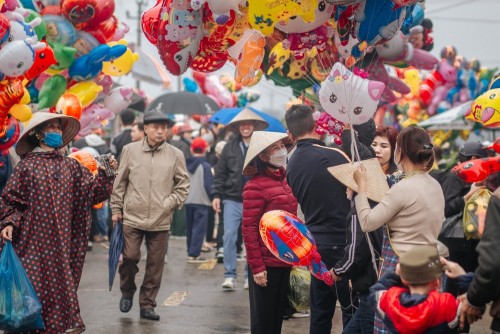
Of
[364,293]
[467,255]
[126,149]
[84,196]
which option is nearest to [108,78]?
[126,149]

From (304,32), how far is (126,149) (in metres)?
3.42

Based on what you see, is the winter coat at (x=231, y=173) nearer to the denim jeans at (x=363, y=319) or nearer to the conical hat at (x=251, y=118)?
the conical hat at (x=251, y=118)

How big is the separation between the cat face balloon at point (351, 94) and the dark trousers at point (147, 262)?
3621 millimetres

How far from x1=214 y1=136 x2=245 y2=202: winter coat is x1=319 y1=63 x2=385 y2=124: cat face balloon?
563cm

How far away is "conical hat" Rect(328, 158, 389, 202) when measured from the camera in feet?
20.1

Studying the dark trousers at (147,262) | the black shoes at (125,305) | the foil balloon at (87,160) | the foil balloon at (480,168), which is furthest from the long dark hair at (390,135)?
the black shoes at (125,305)

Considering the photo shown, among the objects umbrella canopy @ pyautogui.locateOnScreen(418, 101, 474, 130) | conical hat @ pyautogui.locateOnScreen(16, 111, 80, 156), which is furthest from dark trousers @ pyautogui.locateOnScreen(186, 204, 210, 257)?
conical hat @ pyautogui.locateOnScreen(16, 111, 80, 156)

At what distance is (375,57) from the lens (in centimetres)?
871

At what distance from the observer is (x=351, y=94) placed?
634 centimetres

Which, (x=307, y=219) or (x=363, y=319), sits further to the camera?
(x=307, y=219)

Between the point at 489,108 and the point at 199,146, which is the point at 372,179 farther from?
the point at 199,146

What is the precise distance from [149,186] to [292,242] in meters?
3.48

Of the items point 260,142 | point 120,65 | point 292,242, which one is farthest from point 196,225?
point 292,242

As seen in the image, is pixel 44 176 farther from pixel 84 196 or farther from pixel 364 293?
pixel 364 293
